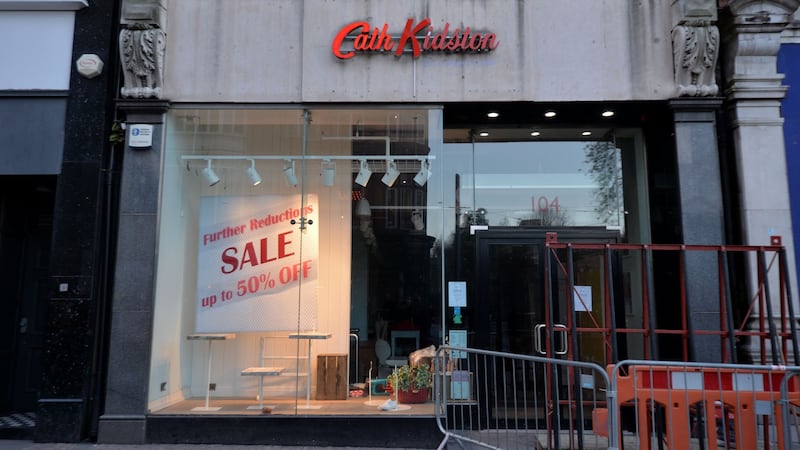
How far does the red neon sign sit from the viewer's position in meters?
7.26

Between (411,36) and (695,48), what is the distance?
3.68m

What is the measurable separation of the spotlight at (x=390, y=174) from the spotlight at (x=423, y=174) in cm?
29

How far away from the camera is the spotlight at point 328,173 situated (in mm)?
7789

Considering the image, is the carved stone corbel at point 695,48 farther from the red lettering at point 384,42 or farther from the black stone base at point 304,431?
the black stone base at point 304,431

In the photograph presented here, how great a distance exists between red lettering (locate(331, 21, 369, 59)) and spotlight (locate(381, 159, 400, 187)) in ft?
5.07

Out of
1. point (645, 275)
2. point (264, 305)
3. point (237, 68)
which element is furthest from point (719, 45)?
point (264, 305)

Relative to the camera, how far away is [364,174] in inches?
307

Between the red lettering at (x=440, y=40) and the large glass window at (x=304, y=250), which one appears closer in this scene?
the red lettering at (x=440, y=40)

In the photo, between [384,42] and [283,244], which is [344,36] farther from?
[283,244]

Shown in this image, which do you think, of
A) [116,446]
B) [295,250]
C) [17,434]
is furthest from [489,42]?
[17,434]

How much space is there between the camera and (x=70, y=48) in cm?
736

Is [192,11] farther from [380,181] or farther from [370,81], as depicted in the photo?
[380,181]

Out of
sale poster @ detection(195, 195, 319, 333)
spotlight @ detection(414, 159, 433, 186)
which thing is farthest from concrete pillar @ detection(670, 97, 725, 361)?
sale poster @ detection(195, 195, 319, 333)

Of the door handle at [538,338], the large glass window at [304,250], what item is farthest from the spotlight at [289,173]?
the door handle at [538,338]
